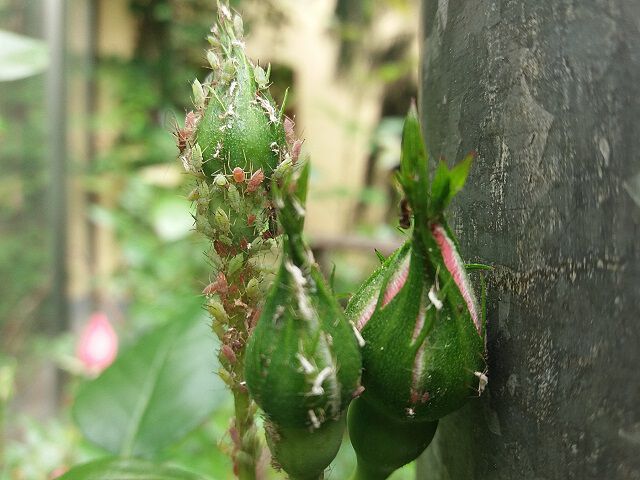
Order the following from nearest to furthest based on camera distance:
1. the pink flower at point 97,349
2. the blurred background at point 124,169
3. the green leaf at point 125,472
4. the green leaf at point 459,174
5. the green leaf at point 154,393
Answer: the green leaf at point 459,174
the green leaf at point 125,472
the green leaf at point 154,393
the pink flower at point 97,349
the blurred background at point 124,169

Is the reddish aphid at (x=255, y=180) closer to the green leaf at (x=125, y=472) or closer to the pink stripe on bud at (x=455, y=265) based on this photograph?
the pink stripe on bud at (x=455, y=265)

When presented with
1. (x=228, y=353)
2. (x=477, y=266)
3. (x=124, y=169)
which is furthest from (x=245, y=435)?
(x=124, y=169)

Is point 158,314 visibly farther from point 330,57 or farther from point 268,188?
point 330,57

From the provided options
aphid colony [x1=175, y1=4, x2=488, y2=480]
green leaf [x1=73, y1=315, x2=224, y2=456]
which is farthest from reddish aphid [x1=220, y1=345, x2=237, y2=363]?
green leaf [x1=73, y1=315, x2=224, y2=456]

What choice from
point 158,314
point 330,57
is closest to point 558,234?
point 158,314

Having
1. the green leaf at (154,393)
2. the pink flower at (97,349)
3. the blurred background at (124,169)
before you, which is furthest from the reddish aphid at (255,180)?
the pink flower at (97,349)

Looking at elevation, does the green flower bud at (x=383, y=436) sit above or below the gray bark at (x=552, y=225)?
below

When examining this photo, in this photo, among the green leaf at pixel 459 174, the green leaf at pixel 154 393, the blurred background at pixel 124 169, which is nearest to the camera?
the green leaf at pixel 459 174

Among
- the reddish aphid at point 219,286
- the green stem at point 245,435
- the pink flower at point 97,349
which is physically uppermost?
the reddish aphid at point 219,286
